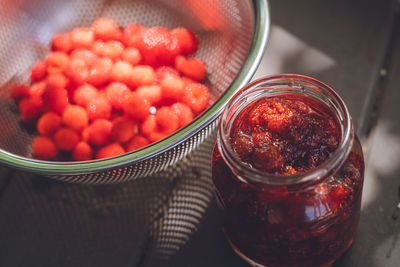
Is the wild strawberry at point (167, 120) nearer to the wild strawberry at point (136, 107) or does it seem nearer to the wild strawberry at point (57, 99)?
the wild strawberry at point (136, 107)

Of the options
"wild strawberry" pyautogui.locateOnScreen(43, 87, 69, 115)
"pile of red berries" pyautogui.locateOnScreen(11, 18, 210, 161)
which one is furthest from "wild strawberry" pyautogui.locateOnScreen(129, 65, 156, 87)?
"wild strawberry" pyautogui.locateOnScreen(43, 87, 69, 115)

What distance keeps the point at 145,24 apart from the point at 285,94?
0.38 m

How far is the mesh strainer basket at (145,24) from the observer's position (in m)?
0.45

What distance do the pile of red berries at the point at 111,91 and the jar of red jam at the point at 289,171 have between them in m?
0.16

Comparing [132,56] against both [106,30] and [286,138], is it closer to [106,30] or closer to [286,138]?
[106,30]

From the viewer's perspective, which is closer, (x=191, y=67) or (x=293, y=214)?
(x=293, y=214)

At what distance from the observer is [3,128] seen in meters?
0.61

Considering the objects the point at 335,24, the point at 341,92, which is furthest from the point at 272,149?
the point at 335,24

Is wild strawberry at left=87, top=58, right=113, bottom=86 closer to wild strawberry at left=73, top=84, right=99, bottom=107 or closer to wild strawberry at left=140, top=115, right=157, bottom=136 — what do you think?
wild strawberry at left=73, top=84, right=99, bottom=107

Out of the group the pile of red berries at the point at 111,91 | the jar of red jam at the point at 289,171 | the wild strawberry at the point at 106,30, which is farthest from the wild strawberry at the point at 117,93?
the jar of red jam at the point at 289,171

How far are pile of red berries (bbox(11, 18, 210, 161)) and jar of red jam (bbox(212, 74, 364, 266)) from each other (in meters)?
0.16

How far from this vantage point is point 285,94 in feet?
1.49

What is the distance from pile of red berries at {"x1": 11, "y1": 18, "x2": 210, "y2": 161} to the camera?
58 cm

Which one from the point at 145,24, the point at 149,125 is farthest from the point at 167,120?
the point at 145,24
